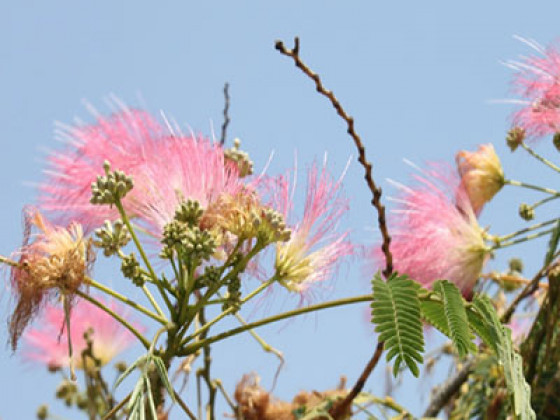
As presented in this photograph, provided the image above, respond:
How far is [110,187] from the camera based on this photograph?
1.55 m

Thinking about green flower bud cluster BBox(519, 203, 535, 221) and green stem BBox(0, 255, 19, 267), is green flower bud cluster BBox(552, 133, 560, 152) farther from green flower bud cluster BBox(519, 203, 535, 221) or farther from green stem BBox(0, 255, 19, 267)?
green stem BBox(0, 255, 19, 267)

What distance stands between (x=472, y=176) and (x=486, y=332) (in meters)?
1.41

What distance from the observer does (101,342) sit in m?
2.51

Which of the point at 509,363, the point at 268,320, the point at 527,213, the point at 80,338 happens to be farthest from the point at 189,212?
the point at 527,213

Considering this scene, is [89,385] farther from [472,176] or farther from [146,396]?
[472,176]

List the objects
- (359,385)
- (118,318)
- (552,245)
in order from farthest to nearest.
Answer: (552,245), (359,385), (118,318)

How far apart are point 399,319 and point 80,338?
128 centimetres

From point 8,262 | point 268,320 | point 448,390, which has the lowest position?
point 268,320

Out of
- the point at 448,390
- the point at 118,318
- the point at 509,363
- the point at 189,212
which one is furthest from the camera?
the point at 448,390

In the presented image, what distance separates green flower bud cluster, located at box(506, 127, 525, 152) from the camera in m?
2.83

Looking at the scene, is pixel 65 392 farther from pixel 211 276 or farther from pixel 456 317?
pixel 456 317

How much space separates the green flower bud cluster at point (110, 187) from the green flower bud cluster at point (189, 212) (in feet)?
0.29

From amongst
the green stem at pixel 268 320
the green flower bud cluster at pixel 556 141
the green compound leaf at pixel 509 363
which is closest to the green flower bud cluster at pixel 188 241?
the green stem at pixel 268 320

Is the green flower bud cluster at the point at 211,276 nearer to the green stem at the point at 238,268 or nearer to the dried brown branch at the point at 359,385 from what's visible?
the green stem at the point at 238,268
